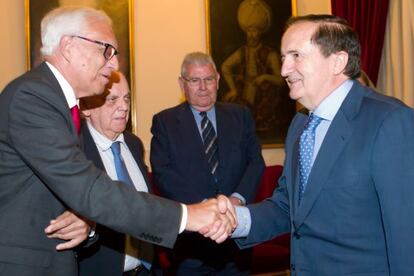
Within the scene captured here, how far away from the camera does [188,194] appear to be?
12.0 ft

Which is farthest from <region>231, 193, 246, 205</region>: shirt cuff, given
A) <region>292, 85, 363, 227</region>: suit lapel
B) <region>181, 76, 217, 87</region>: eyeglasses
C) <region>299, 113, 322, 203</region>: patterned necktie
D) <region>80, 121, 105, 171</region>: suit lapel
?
<region>292, 85, 363, 227</region>: suit lapel

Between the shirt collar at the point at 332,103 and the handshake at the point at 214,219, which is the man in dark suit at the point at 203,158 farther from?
the shirt collar at the point at 332,103

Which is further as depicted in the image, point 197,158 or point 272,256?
point 272,256

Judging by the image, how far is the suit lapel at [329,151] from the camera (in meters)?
2.12

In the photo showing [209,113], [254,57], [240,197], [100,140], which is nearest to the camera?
[100,140]

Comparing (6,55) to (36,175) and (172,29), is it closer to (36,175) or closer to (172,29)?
(172,29)

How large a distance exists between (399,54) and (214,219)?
4803 mm

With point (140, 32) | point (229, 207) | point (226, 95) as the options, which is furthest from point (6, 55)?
point (229, 207)

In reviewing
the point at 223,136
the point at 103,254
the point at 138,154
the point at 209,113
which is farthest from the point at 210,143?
the point at 103,254

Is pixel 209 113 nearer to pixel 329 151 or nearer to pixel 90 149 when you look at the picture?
pixel 90 149

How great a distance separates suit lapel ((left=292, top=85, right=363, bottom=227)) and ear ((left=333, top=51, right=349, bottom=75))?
0.19 metres

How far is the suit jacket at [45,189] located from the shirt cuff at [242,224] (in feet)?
1.78

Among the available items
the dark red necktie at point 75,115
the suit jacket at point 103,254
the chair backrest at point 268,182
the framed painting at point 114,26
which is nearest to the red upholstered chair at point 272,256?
the chair backrest at point 268,182

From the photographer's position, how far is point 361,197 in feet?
6.74
